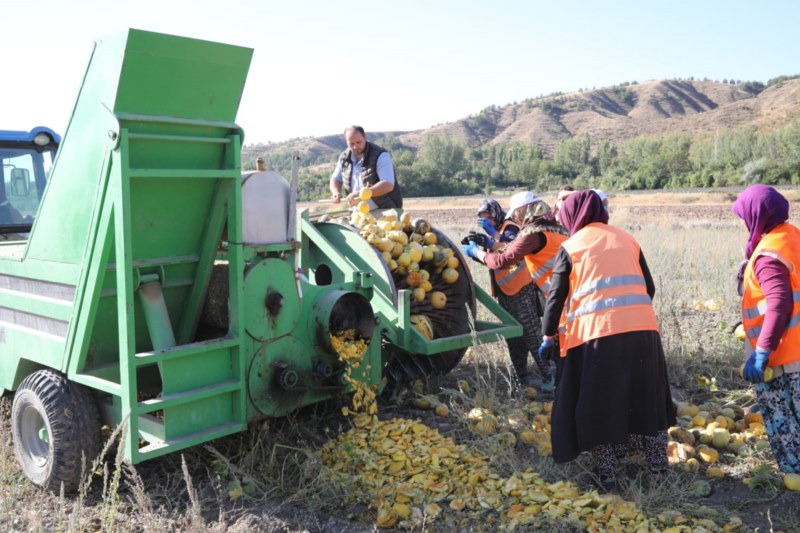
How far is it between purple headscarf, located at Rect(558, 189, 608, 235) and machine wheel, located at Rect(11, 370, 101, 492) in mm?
3017

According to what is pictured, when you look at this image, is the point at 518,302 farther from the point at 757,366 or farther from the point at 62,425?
the point at 62,425

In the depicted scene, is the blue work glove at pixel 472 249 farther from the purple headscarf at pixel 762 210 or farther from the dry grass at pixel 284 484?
the purple headscarf at pixel 762 210

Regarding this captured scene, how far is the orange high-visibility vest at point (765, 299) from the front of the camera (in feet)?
12.7

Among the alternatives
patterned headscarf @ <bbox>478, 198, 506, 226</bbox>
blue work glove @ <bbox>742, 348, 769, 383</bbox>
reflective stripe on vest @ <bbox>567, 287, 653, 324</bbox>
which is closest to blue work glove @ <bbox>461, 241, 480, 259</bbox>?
patterned headscarf @ <bbox>478, 198, 506, 226</bbox>

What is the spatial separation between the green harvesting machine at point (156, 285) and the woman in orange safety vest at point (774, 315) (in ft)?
8.17

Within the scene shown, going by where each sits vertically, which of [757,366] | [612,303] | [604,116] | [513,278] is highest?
[604,116]

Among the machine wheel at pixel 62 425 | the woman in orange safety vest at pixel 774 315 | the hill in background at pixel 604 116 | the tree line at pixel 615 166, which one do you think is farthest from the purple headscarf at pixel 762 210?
the hill in background at pixel 604 116

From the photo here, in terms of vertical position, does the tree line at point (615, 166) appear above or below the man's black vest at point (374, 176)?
above

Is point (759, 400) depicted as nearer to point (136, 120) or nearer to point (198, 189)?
point (198, 189)

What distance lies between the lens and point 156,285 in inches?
154

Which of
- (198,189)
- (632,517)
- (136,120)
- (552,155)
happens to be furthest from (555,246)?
(552,155)

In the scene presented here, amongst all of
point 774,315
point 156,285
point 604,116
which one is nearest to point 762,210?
point 774,315

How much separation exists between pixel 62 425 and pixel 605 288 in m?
3.16

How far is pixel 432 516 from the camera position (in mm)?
3705
